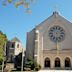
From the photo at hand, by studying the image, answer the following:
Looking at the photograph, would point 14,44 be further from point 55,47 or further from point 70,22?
point 70,22

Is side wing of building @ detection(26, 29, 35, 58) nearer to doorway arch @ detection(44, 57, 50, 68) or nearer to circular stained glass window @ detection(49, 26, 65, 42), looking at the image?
doorway arch @ detection(44, 57, 50, 68)

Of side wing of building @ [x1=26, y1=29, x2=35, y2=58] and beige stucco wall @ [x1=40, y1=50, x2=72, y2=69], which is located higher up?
side wing of building @ [x1=26, y1=29, x2=35, y2=58]

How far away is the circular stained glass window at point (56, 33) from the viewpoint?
173ft

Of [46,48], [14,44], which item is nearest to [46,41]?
[46,48]

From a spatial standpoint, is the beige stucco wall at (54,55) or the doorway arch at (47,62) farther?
the doorway arch at (47,62)

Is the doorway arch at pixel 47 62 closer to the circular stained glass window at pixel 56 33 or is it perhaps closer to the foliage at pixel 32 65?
the foliage at pixel 32 65

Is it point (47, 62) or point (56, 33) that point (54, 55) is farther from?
point (56, 33)

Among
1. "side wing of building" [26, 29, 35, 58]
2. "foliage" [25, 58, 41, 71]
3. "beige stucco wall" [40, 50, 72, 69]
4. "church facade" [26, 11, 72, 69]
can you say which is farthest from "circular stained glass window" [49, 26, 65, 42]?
"foliage" [25, 58, 41, 71]

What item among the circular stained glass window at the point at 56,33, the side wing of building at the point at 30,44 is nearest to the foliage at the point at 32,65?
the side wing of building at the point at 30,44

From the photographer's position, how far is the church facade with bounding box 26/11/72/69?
5122 centimetres

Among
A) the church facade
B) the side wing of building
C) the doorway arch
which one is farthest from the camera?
the side wing of building

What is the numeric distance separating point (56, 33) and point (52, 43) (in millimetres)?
2989

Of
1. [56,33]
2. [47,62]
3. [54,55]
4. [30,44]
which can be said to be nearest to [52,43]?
[56,33]

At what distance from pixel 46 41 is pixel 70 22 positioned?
312 inches
